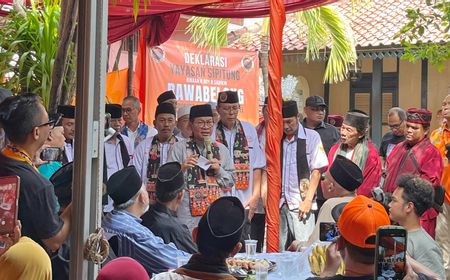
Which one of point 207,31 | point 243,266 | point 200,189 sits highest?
point 207,31

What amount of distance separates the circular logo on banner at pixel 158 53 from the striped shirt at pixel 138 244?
676 centimetres

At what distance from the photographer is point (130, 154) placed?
7.66 m

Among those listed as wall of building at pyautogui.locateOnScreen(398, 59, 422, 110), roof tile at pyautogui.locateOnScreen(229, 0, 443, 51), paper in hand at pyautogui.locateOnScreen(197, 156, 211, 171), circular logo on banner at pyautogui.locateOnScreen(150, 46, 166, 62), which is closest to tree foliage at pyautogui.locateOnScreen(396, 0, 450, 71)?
paper in hand at pyautogui.locateOnScreen(197, 156, 211, 171)

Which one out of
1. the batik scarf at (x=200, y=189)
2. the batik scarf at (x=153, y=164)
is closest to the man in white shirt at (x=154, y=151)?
the batik scarf at (x=153, y=164)

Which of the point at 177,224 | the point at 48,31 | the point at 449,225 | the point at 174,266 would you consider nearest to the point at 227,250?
the point at 174,266

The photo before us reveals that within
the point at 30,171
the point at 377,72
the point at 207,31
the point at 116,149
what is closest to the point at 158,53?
the point at 207,31

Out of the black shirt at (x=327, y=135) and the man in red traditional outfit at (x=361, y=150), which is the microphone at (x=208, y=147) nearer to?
the man in red traditional outfit at (x=361, y=150)

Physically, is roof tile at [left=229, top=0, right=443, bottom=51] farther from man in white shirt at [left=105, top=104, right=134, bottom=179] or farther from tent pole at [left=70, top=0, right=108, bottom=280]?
tent pole at [left=70, top=0, right=108, bottom=280]

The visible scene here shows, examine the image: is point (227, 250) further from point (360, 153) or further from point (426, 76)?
point (426, 76)

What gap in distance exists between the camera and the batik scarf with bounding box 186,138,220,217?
647 cm

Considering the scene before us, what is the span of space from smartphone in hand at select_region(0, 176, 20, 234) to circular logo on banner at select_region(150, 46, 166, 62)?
859cm

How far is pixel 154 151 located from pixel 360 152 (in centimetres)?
206

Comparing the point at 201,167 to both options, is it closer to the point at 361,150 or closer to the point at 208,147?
the point at 208,147

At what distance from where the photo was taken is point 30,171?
3701mm
